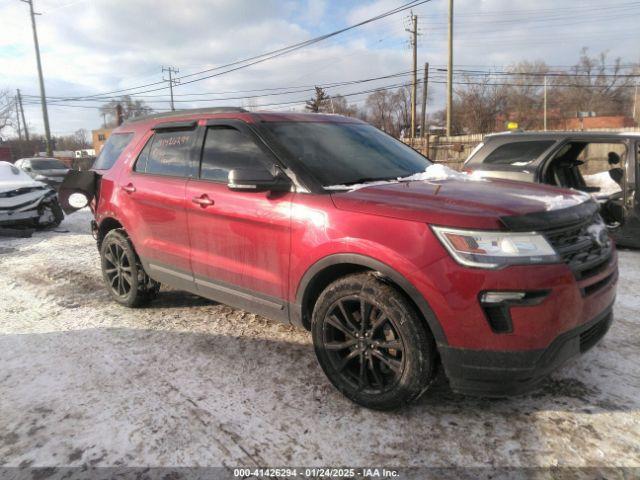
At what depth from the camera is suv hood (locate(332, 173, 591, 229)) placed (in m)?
2.28

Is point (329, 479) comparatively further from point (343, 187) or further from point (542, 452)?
point (343, 187)

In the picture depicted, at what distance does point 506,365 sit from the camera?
7.34 ft

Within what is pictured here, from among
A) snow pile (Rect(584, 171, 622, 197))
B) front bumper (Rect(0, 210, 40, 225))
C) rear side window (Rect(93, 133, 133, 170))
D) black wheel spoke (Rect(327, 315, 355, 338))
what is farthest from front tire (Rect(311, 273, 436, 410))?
front bumper (Rect(0, 210, 40, 225))

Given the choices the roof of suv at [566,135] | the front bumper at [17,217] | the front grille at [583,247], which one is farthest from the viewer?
the front bumper at [17,217]

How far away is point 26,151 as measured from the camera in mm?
63281

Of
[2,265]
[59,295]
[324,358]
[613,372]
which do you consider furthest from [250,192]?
[2,265]

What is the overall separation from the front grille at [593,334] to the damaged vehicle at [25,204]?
9389 mm

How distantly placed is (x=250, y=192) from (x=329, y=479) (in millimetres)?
1804

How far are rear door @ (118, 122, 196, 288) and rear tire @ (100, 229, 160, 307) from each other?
0.18m

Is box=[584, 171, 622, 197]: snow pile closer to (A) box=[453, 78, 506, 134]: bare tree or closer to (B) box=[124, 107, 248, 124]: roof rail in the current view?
(B) box=[124, 107, 248, 124]: roof rail

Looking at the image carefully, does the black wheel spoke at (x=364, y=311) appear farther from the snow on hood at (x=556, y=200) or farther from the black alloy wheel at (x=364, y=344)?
the snow on hood at (x=556, y=200)

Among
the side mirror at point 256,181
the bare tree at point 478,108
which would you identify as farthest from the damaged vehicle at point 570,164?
the bare tree at point 478,108

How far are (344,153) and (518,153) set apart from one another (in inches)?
153

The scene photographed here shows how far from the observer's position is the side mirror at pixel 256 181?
2.91 m
